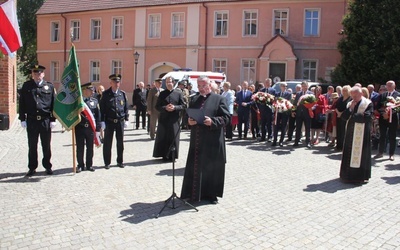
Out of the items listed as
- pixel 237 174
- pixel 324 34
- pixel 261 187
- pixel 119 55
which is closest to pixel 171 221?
pixel 261 187

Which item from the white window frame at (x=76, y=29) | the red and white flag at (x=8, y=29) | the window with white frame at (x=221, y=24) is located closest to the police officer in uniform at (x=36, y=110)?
the red and white flag at (x=8, y=29)

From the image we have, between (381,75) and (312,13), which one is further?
(312,13)

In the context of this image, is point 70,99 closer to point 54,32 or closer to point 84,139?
point 84,139

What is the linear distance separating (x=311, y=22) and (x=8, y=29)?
22765mm

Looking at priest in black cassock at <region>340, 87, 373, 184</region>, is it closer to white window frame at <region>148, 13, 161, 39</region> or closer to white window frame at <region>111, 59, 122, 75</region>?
white window frame at <region>148, 13, 161, 39</region>

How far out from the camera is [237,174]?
891cm

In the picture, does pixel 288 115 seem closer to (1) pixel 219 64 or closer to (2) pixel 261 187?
(2) pixel 261 187

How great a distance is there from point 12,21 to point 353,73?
1889cm

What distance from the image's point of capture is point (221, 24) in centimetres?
3062

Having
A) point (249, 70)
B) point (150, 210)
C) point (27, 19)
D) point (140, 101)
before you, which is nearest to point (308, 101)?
point (140, 101)

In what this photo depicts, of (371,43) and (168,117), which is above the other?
(371,43)

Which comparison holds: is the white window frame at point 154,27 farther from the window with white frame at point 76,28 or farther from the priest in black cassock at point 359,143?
the priest in black cassock at point 359,143

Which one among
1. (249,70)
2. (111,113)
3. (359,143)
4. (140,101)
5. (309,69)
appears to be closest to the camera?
(359,143)

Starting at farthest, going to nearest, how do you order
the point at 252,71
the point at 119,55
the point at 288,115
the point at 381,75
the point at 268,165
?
the point at 119,55 < the point at 252,71 < the point at 381,75 < the point at 288,115 < the point at 268,165
